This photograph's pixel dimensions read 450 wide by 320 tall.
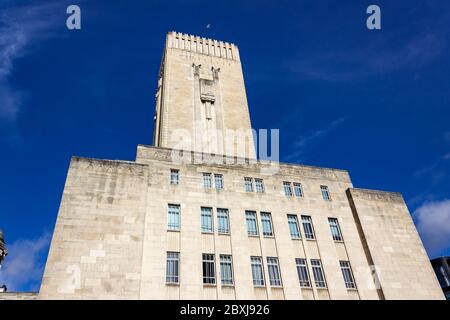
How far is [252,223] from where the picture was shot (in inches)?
1068

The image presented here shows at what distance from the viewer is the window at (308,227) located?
27609mm

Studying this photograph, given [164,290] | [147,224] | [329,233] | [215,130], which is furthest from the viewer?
[215,130]

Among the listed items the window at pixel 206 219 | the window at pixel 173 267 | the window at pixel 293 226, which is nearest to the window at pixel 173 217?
the window at pixel 206 219

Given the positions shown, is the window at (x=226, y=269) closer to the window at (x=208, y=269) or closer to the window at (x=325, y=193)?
the window at (x=208, y=269)

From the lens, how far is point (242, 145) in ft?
131

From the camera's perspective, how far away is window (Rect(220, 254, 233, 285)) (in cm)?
2353

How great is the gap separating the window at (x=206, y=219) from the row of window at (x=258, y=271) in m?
2.15

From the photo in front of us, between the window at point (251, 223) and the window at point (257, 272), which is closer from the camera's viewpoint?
the window at point (257, 272)

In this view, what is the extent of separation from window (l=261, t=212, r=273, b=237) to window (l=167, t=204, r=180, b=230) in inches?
280
